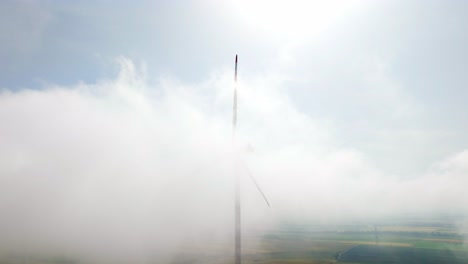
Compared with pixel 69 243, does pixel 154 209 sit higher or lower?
higher

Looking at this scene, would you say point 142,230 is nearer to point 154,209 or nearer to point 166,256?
point 154,209

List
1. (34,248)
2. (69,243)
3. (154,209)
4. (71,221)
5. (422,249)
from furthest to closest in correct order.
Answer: (154,209), (71,221), (422,249), (69,243), (34,248)

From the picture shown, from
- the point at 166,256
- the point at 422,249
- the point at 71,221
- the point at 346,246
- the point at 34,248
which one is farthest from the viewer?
the point at 71,221

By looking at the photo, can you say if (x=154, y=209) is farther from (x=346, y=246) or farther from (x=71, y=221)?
(x=346, y=246)

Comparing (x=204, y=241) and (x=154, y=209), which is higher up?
(x=154, y=209)

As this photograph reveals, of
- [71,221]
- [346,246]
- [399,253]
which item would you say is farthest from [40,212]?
[399,253]

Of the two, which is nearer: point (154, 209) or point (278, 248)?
point (278, 248)

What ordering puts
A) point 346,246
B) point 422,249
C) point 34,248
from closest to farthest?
1. point 34,248
2. point 422,249
3. point 346,246

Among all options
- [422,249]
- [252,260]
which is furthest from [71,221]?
[422,249]

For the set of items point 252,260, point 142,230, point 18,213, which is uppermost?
point 18,213
